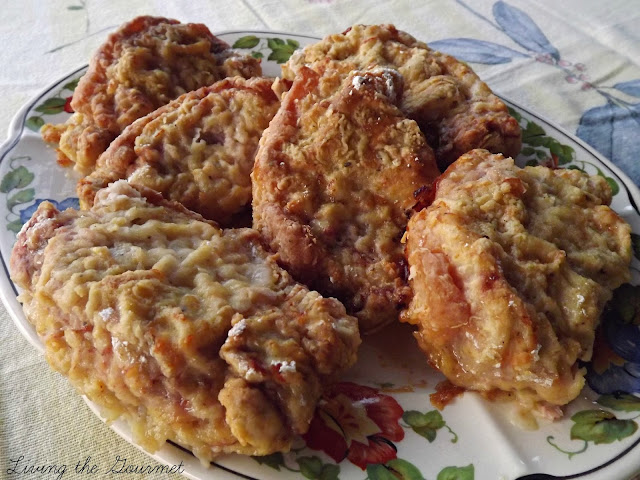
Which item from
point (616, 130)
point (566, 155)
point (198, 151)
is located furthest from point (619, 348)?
point (616, 130)

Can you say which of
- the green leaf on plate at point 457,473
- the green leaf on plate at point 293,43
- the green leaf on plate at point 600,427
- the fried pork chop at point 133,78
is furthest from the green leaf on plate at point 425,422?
the green leaf on plate at point 293,43

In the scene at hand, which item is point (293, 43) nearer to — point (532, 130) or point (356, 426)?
point (532, 130)

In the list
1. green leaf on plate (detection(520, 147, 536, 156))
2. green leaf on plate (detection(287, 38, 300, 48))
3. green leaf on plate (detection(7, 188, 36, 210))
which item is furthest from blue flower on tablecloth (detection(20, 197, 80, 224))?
green leaf on plate (detection(520, 147, 536, 156))

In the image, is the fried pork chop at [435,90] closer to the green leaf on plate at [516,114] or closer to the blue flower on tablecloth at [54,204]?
the green leaf on plate at [516,114]

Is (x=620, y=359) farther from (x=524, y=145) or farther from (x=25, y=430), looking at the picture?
(x=25, y=430)

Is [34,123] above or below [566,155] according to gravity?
below
